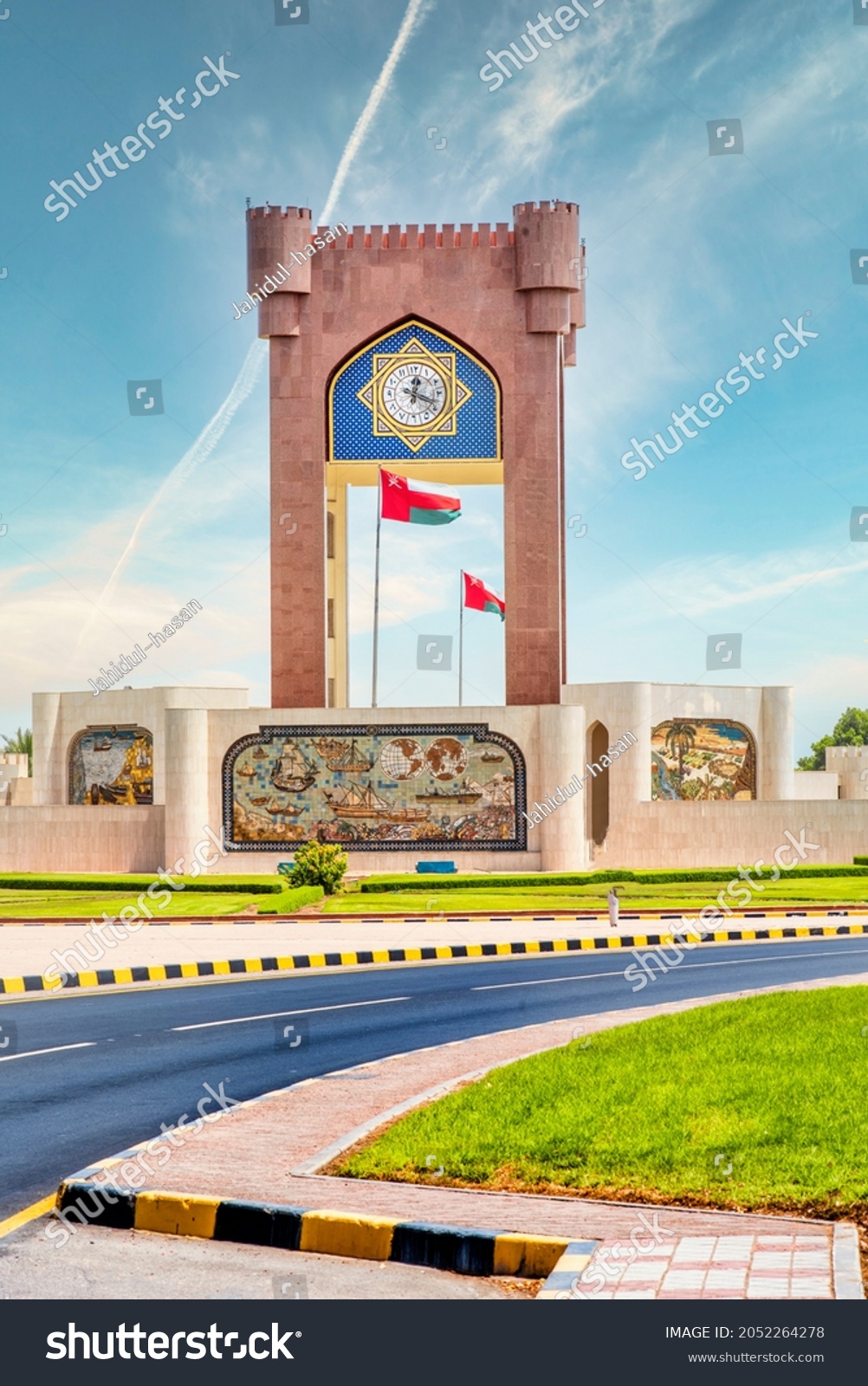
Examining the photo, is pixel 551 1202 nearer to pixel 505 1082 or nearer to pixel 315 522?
pixel 505 1082

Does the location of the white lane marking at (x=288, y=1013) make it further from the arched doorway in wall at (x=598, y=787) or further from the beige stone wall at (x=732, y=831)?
the beige stone wall at (x=732, y=831)

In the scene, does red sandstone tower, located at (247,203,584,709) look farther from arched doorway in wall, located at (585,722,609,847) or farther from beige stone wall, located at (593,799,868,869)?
beige stone wall, located at (593,799,868,869)

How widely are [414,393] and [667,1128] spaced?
37768 mm

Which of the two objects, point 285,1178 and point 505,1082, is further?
point 505,1082

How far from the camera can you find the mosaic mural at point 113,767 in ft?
166

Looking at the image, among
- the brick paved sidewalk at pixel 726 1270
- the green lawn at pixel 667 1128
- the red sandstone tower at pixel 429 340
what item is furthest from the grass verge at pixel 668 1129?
the red sandstone tower at pixel 429 340

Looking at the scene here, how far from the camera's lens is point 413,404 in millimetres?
45219

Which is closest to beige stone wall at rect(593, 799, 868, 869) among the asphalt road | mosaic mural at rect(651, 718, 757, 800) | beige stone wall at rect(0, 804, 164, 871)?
mosaic mural at rect(651, 718, 757, 800)

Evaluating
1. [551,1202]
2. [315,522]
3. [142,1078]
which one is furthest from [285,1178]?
[315,522]

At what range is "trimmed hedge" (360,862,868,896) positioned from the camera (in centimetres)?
3741

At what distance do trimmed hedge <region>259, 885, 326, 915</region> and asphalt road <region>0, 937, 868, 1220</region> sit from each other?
8.94 meters

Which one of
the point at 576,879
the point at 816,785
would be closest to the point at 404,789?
the point at 576,879
